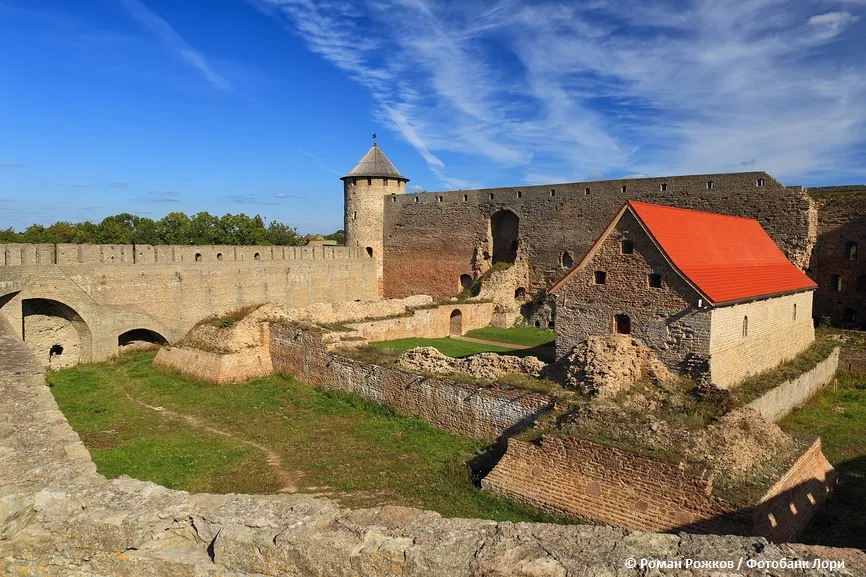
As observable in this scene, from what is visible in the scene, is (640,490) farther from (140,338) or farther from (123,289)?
(140,338)

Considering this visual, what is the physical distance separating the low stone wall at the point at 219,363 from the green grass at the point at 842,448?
12.7 metres

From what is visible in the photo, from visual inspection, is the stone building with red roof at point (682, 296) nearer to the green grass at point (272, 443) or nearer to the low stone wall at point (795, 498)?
the low stone wall at point (795, 498)

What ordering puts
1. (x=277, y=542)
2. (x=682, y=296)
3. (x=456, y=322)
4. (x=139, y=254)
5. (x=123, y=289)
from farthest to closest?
(x=456, y=322), (x=139, y=254), (x=123, y=289), (x=682, y=296), (x=277, y=542)

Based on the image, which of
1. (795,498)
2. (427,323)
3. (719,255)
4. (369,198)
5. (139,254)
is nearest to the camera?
(795,498)

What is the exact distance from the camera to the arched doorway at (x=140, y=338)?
1802 centimetres

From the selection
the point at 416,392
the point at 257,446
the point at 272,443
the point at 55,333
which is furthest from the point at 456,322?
the point at 55,333

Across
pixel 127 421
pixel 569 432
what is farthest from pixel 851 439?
pixel 127 421

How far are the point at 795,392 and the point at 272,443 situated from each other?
37.0 ft

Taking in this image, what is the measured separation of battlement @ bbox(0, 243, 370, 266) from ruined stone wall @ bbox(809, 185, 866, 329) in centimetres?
1854

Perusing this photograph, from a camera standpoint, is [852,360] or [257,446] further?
[852,360]

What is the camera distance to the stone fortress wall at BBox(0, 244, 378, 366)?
15.8m

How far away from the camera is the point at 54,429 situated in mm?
4754

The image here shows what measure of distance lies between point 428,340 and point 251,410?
828 cm

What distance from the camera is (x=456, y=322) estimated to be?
2297cm
